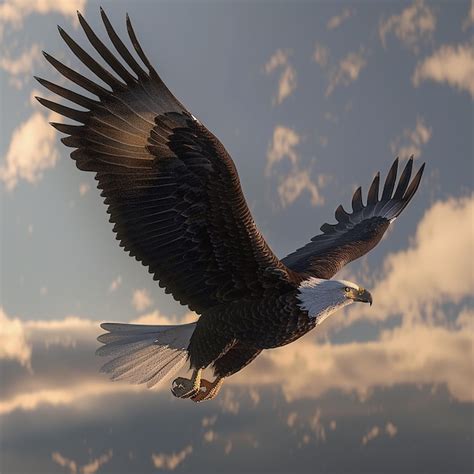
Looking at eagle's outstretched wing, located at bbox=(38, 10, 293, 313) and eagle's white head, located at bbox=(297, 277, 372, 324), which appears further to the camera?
eagle's white head, located at bbox=(297, 277, 372, 324)

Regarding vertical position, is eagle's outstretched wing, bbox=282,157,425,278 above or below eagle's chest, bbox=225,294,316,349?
above

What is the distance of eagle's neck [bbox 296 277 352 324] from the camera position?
688 centimetres

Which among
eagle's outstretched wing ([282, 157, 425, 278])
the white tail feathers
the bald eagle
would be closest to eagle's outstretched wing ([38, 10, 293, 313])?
the bald eagle

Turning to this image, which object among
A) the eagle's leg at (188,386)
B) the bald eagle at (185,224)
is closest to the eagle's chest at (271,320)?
the bald eagle at (185,224)

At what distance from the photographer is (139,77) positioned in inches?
259

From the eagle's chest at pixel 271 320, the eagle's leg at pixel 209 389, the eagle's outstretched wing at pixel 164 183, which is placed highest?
→ the eagle's outstretched wing at pixel 164 183

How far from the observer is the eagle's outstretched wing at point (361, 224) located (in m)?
8.70

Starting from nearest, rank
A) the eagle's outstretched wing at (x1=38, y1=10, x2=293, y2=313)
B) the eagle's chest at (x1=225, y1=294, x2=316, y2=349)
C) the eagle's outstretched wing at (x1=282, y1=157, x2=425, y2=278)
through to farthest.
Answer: the eagle's outstretched wing at (x1=38, y1=10, x2=293, y2=313) < the eagle's chest at (x1=225, y1=294, x2=316, y2=349) < the eagle's outstretched wing at (x1=282, y1=157, x2=425, y2=278)

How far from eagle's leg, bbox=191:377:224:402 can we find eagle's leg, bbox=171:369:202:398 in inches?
5.2

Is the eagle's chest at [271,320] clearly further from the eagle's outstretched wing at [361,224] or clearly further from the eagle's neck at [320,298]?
the eagle's outstretched wing at [361,224]

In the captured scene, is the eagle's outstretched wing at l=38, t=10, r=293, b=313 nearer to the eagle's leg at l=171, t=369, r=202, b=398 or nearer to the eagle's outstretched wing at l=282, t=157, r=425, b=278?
the eagle's leg at l=171, t=369, r=202, b=398

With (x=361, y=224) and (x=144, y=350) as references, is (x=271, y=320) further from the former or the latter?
(x=361, y=224)

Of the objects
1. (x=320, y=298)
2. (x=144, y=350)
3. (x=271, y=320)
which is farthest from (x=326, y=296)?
(x=144, y=350)

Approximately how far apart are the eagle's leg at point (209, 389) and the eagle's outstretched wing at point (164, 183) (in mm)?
634
